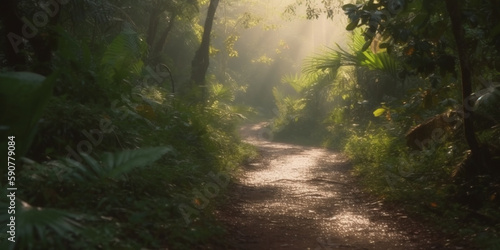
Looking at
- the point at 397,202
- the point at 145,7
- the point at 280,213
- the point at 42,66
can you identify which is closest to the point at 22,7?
the point at 42,66

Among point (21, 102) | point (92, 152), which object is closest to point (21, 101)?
point (21, 102)

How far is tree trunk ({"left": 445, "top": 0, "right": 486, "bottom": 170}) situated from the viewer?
608 centimetres

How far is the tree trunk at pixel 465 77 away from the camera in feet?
19.9

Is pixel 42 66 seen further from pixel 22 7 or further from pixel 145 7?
pixel 145 7

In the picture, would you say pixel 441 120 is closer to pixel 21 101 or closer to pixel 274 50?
pixel 21 101

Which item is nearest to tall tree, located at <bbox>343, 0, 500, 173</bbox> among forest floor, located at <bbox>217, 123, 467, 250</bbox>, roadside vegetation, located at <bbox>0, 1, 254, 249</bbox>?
forest floor, located at <bbox>217, 123, 467, 250</bbox>

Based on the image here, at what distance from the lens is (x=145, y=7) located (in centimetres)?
1734

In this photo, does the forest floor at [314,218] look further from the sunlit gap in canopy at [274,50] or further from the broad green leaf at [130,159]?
the sunlit gap in canopy at [274,50]
